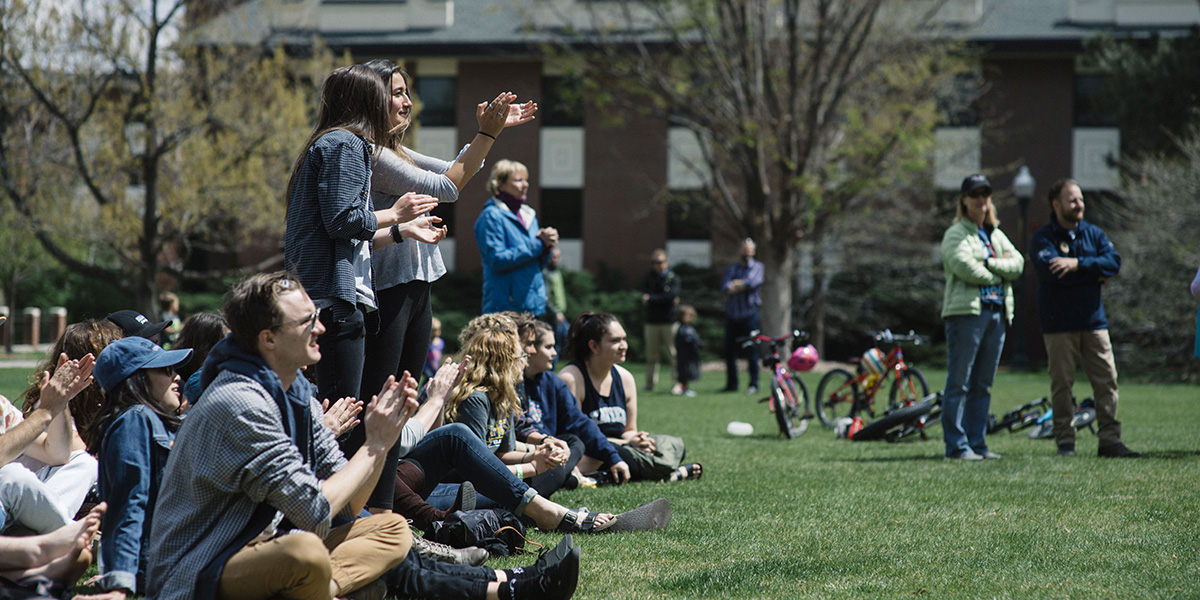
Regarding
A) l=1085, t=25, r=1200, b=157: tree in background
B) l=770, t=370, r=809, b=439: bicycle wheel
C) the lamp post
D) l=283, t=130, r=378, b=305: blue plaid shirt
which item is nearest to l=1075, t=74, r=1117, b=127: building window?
l=1085, t=25, r=1200, b=157: tree in background

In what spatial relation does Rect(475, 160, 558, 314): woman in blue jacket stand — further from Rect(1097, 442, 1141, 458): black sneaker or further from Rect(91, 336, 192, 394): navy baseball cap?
Rect(1097, 442, 1141, 458): black sneaker

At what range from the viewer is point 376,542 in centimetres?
349

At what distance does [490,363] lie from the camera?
543cm

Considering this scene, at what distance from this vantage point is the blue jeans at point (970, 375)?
25.0ft

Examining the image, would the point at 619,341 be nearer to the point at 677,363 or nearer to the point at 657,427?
the point at 657,427

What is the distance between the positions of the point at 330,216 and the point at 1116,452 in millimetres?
6562

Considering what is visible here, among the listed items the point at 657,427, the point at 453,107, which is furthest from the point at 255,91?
the point at 657,427

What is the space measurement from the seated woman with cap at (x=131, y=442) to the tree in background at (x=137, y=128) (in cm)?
1685

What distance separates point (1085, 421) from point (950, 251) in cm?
275

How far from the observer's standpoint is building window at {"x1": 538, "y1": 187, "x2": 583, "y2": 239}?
2994 centimetres

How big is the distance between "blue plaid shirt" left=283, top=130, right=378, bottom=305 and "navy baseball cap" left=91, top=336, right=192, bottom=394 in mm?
575

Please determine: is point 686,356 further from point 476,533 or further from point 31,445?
point 31,445

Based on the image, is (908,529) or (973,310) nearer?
(908,529)

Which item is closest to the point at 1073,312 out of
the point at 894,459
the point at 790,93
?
the point at 894,459
